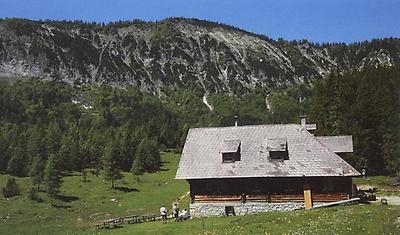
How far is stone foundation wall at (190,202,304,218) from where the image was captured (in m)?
45.6

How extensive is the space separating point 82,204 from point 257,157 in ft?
89.6

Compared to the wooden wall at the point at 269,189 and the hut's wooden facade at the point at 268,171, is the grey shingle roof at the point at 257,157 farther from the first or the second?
the wooden wall at the point at 269,189

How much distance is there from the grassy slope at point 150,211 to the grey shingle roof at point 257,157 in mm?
5261

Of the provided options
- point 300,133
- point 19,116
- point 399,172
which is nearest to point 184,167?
point 300,133

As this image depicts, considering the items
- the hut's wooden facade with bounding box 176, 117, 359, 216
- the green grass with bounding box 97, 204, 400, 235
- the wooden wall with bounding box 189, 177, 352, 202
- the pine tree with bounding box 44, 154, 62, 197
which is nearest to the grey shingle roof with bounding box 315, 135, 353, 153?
the hut's wooden facade with bounding box 176, 117, 359, 216

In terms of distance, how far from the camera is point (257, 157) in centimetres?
4728

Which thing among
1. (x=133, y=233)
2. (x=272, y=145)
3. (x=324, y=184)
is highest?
(x=272, y=145)

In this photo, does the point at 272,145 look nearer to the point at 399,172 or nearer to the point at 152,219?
the point at 152,219

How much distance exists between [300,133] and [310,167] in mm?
4641

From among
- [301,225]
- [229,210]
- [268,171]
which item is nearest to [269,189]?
[268,171]

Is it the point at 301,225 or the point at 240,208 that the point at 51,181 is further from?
the point at 301,225

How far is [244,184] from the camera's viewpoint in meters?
46.5

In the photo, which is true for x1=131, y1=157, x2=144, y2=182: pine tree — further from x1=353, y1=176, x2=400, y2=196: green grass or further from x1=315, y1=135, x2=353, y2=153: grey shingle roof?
x1=315, y1=135, x2=353, y2=153: grey shingle roof

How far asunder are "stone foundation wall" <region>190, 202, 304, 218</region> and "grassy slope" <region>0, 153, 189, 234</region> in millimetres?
9802
